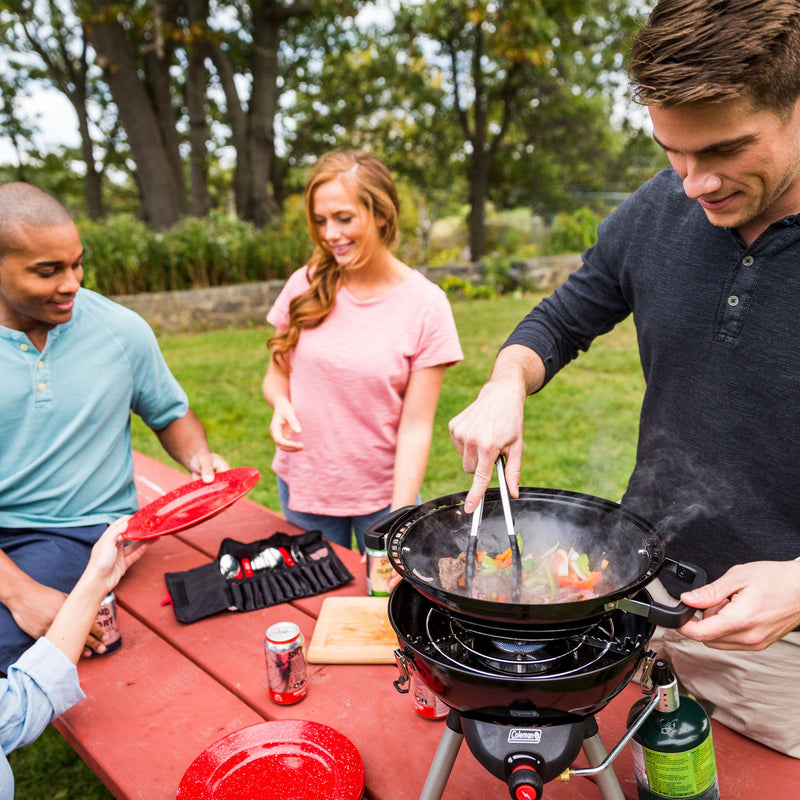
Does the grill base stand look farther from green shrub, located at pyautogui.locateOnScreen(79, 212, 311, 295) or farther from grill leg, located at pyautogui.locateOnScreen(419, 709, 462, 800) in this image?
green shrub, located at pyautogui.locateOnScreen(79, 212, 311, 295)

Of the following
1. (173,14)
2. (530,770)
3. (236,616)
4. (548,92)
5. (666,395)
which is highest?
(173,14)

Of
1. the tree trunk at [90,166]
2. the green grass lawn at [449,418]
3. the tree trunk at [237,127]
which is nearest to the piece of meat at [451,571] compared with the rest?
the green grass lawn at [449,418]

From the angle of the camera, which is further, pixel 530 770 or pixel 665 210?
pixel 665 210

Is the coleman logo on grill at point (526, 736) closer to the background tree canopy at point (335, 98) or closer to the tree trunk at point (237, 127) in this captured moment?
the background tree canopy at point (335, 98)

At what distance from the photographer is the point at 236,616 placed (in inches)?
84.8

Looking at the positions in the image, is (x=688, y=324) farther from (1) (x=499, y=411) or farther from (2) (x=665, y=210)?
(1) (x=499, y=411)

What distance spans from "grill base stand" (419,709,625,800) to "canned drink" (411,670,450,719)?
29cm

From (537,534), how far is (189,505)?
1105mm

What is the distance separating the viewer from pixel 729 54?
48.3 inches

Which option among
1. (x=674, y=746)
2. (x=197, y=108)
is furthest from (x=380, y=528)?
(x=197, y=108)

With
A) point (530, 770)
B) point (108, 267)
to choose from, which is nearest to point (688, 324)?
point (530, 770)

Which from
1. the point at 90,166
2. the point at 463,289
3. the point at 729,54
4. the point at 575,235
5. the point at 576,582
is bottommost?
the point at 463,289

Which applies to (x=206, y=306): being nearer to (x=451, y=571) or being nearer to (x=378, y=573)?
(x=378, y=573)

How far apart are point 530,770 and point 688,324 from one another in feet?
3.69
